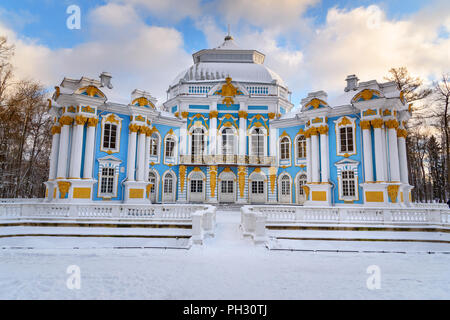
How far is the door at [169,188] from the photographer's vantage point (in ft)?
77.4

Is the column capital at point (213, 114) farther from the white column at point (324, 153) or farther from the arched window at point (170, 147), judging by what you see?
the white column at point (324, 153)

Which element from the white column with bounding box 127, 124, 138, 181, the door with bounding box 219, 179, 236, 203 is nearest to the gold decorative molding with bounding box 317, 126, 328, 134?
the door with bounding box 219, 179, 236, 203

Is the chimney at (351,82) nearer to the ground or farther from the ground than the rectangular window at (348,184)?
farther from the ground

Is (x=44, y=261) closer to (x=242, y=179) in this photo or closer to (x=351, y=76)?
(x=242, y=179)

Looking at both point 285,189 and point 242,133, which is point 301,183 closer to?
point 285,189

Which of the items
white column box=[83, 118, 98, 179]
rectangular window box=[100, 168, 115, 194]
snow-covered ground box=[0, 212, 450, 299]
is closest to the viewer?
snow-covered ground box=[0, 212, 450, 299]

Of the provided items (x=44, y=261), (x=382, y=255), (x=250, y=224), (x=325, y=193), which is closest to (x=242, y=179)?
(x=325, y=193)

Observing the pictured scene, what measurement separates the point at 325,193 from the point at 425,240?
886cm

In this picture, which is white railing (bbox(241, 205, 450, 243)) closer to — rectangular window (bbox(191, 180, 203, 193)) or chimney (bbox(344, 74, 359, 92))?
rectangular window (bbox(191, 180, 203, 193))

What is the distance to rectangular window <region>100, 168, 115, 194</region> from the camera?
19.3 m

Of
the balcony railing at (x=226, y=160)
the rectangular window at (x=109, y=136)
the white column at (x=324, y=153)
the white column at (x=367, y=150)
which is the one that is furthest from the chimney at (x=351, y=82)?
the rectangular window at (x=109, y=136)

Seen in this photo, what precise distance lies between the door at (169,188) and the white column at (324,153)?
38.9ft

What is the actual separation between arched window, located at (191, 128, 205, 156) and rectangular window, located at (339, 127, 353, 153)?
11.0 meters

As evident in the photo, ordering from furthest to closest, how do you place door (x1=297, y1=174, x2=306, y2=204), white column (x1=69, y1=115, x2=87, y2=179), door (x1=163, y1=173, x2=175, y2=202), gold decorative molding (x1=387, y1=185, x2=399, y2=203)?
door (x1=163, y1=173, x2=175, y2=202)
door (x1=297, y1=174, x2=306, y2=204)
white column (x1=69, y1=115, x2=87, y2=179)
gold decorative molding (x1=387, y1=185, x2=399, y2=203)
